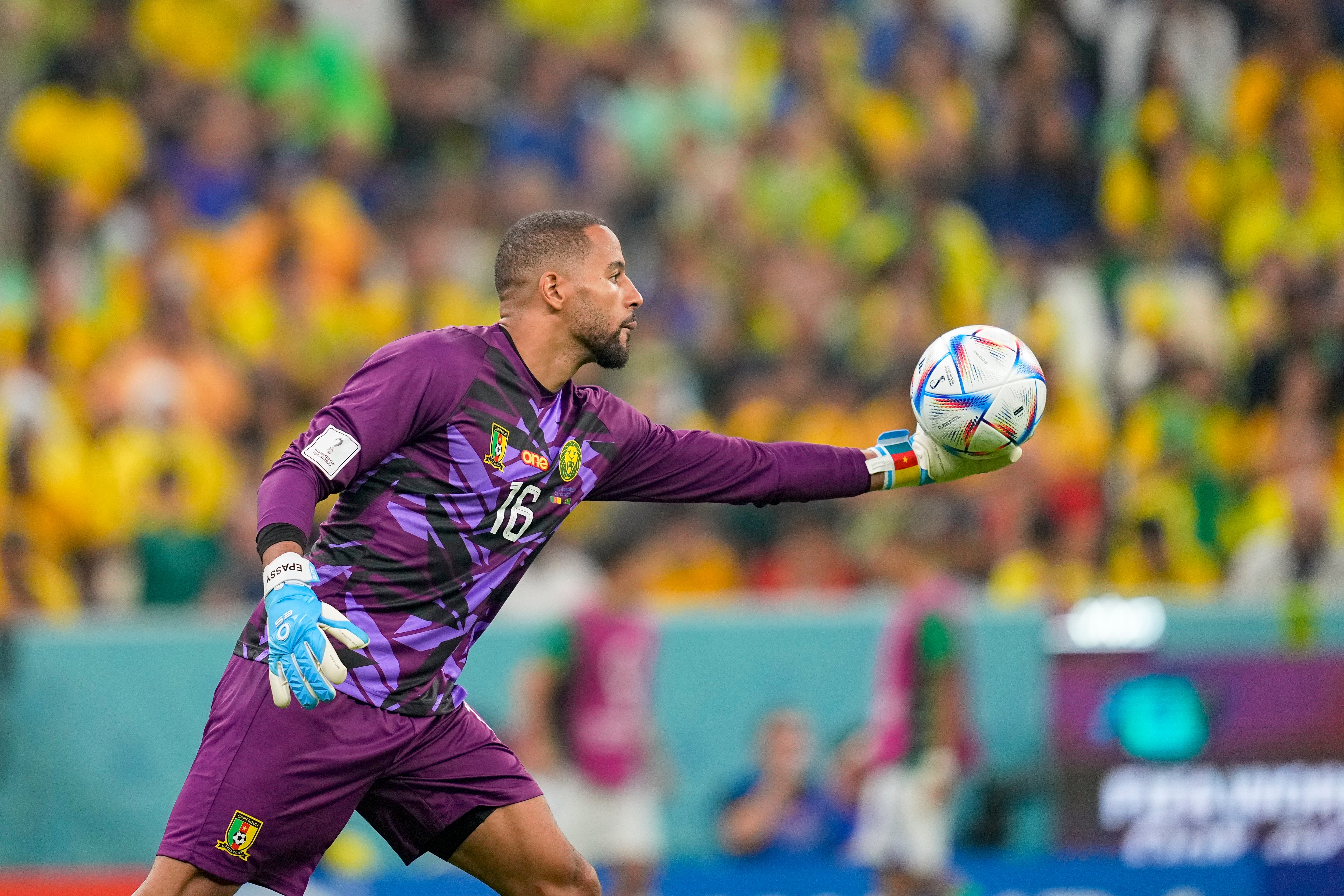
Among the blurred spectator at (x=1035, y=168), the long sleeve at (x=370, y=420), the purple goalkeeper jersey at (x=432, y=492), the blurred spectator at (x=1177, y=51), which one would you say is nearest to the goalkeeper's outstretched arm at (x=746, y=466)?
the purple goalkeeper jersey at (x=432, y=492)

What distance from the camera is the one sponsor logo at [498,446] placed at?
5062 millimetres

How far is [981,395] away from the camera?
5492 millimetres

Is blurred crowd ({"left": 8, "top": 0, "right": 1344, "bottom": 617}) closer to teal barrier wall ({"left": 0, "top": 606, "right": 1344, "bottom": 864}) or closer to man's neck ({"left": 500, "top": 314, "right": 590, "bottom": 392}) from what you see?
teal barrier wall ({"left": 0, "top": 606, "right": 1344, "bottom": 864})

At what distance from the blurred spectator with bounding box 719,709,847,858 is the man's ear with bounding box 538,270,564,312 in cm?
523

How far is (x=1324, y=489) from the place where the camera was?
35.4ft

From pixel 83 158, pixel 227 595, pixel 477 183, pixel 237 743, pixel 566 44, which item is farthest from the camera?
pixel 566 44

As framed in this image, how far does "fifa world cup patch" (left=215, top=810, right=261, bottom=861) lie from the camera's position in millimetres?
4816

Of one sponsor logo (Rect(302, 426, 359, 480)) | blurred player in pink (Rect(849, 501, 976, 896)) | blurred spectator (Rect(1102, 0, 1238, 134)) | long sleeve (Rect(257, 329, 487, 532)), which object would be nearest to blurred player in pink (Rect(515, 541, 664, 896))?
blurred player in pink (Rect(849, 501, 976, 896))

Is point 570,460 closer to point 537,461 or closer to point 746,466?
point 537,461

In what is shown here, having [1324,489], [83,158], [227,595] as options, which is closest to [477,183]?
[83,158]

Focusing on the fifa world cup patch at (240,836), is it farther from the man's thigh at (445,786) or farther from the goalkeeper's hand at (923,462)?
the goalkeeper's hand at (923,462)

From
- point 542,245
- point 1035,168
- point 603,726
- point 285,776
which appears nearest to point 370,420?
point 542,245

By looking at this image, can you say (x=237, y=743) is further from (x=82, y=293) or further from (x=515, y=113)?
(x=515, y=113)

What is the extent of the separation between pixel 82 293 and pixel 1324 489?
24.4 ft
